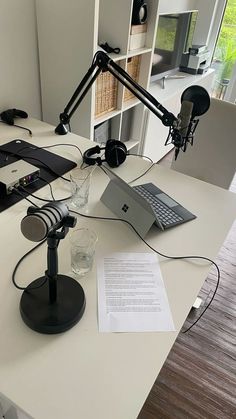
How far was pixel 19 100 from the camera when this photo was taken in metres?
1.74

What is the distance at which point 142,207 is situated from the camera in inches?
41.1

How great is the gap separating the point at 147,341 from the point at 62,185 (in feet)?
2.29

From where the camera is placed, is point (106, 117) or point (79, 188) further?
point (106, 117)

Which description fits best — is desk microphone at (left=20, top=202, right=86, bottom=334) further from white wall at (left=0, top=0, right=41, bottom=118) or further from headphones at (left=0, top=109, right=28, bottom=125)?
white wall at (left=0, top=0, right=41, bottom=118)

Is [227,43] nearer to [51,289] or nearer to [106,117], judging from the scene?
[106,117]

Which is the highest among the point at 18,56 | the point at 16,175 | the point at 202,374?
the point at 18,56

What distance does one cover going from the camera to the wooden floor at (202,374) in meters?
1.35

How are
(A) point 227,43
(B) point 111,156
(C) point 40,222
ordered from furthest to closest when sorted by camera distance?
1. (A) point 227,43
2. (B) point 111,156
3. (C) point 40,222

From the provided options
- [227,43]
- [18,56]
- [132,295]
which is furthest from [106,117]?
[227,43]

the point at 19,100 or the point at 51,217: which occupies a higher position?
the point at 51,217

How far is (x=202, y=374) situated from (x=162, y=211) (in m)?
0.85

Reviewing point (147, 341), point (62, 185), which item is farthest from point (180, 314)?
point (62, 185)

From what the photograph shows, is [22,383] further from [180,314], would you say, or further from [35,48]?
[35,48]

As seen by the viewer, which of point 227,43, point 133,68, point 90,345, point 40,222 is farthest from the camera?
point 227,43
